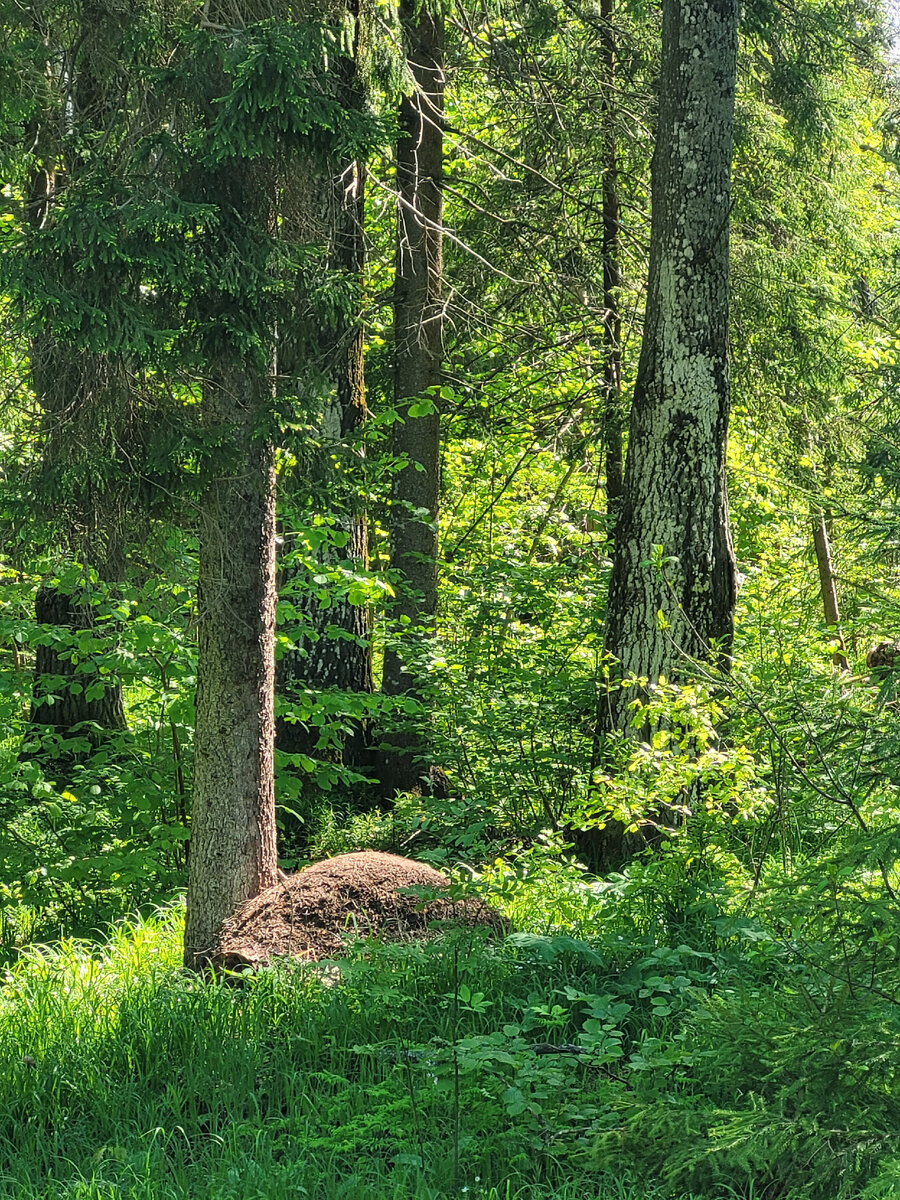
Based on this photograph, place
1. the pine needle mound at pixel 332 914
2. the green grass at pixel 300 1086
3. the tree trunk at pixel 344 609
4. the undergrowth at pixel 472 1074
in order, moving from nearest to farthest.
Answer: the undergrowth at pixel 472 1074
the green grass at pixel 300 1086
the pine needle mound at pixel 332 914
the tree trunk at pixel 344 609

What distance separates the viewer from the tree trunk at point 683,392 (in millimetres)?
7137

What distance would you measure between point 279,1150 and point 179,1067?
0.68 metres

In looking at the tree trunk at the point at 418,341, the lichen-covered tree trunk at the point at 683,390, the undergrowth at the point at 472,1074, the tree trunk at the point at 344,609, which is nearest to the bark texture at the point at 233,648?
the undergrowth at the point at 472,1074

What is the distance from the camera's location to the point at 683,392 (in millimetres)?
7188

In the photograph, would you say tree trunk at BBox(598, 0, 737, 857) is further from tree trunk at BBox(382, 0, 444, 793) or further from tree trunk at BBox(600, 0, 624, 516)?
tree trunk at BBox(600, 0, 624, 516)

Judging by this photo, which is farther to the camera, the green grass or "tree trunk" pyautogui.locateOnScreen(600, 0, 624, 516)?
"tree trunk" pyautogui.locateOnScreen(600, 0, 624, 516)

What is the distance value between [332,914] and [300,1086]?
1.66 meters

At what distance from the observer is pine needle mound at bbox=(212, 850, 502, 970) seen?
216 inches

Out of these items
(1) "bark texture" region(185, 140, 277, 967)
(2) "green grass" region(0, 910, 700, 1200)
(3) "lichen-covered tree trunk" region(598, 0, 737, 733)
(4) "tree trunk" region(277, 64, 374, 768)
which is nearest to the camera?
(2) "green grass" region(0, 910, 700, 1200)

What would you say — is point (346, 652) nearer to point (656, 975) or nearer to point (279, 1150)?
point (656, 975)

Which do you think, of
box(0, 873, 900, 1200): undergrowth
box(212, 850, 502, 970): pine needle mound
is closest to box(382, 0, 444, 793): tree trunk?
box(212, 850, 502, 970): pine needle mound

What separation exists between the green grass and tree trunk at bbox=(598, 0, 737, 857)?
277 centimetres

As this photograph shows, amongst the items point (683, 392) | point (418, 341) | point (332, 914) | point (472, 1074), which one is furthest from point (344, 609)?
point (472, 1074)

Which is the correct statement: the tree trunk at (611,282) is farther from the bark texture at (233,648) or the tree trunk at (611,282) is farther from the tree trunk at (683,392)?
the bark texture at (233,648)
